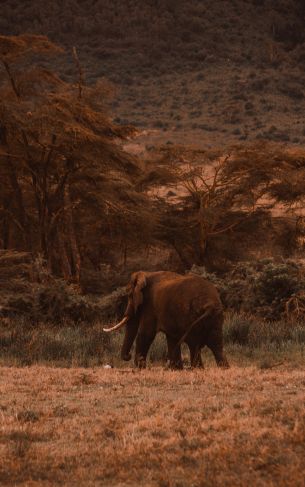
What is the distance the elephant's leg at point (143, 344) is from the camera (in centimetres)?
1062

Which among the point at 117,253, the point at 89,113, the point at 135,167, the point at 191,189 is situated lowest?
the point at 117,253

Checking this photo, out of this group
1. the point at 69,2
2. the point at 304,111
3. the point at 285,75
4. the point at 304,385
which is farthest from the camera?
the point at 69,2

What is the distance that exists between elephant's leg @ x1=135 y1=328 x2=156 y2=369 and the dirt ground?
4.42 ft

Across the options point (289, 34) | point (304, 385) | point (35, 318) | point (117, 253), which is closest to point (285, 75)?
point (289, 34)

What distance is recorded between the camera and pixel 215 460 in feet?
18.1

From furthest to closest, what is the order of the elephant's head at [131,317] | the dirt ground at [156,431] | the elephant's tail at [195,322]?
the elephant's head at [131,317] → the elephant's tail at [195,322] → the dirt ground at [156,431]

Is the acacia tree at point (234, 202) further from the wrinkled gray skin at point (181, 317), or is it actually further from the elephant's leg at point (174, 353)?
the elephant's leg at point (174, 353)

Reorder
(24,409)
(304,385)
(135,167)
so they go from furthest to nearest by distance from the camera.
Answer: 1. (135,167)
2. (304,385)
3. (24,409)

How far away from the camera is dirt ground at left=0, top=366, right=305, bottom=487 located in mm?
5367

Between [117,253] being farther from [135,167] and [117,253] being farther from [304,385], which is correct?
[304,385]

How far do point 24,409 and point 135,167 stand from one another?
15.4 meters

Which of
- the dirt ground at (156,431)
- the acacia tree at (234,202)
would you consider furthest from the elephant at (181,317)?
the acacia tree at (234,202)

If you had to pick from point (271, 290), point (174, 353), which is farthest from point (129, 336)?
point (271, 290)

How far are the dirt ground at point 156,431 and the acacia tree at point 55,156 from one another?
1153 centimetres
